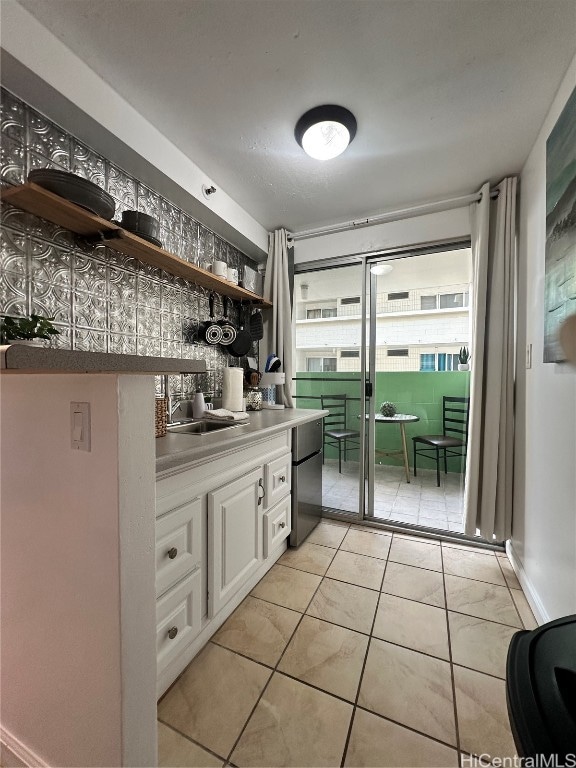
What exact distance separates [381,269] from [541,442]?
1619 mm

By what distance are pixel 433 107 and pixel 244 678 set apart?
256cm

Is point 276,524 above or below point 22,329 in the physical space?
below

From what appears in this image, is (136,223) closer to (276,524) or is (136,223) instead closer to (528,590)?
(276,524)

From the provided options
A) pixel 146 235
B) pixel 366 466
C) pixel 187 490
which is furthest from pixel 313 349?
pixel 187 490

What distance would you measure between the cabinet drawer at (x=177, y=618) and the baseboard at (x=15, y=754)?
0.33m

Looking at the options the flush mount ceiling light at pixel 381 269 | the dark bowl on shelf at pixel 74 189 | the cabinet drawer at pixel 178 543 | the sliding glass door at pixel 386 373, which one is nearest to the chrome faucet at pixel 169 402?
the cabinet drawer at pixel 178 543

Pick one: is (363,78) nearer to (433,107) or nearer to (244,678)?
(433,107)

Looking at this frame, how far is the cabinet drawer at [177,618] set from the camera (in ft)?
3.34

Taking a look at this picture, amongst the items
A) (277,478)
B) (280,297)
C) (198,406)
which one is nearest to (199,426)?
(198,406)

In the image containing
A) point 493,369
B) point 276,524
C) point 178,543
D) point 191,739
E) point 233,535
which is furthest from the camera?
point 493,369

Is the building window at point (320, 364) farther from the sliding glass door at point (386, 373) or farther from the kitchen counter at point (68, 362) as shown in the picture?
the kitchen counter at point (68, 362)

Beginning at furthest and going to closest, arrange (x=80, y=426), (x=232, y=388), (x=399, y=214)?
(x=399, y=214) < (x=232, y=388) < (x=80, y=426)

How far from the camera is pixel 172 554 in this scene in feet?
3.42

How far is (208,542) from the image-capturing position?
1223mm
